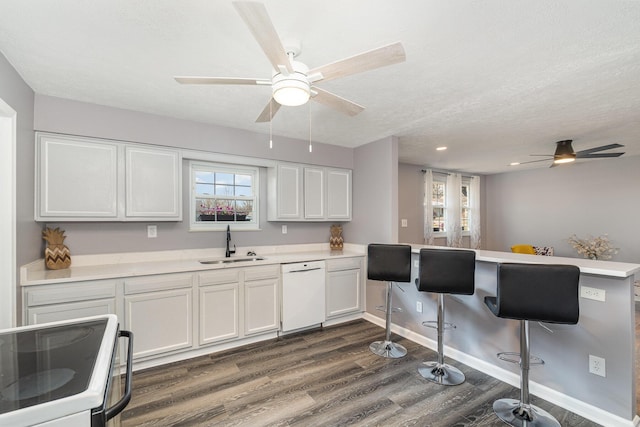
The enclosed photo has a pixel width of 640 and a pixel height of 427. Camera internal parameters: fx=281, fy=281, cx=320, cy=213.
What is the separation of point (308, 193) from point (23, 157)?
271cm

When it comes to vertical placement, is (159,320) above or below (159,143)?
below

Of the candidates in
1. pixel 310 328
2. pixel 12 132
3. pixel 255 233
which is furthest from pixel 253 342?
pixel 12 132

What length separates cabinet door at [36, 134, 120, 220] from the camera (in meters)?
2.42

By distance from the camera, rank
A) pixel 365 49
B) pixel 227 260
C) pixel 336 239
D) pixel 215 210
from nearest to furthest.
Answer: pixel 365 49, pixel 227 260, pixel 215 210, pixel 336 239

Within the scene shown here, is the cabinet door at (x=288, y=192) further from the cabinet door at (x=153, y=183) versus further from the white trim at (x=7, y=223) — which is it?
the white trim at (x=7, y=223)

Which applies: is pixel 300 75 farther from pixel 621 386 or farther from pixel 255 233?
pixel 621 386

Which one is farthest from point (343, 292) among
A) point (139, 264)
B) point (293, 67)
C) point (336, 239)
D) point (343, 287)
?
point (293, 67)

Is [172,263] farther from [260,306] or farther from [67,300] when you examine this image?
[260,306]

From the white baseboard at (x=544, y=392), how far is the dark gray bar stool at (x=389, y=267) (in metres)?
0.43

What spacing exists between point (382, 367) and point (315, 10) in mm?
2833

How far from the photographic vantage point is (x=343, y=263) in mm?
3711

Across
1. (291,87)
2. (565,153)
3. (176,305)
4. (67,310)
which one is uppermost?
(565,153)

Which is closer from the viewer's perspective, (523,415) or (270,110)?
(523,415)

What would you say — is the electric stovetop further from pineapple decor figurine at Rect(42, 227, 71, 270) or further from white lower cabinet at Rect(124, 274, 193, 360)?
pineapple decor figurine at Rect(42, 227, 71, 270)
